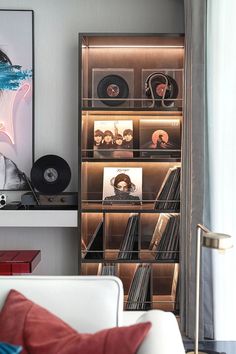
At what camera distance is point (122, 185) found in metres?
3.54

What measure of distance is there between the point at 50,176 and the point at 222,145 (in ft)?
3.86

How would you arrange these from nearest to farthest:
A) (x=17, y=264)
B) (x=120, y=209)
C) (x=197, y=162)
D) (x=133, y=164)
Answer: (x=197, y=162), (x=17, y=264), (x=120, y=209), (x=133, y=164)

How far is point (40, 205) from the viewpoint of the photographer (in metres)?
3.57

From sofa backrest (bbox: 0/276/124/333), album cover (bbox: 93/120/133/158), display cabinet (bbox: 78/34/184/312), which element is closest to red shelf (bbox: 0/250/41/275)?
display cabinet (bbox: 78/34/184/312)

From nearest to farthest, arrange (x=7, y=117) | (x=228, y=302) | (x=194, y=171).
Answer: (x=228, y=302)
(x=194, y=171)
(x=7, y=117)

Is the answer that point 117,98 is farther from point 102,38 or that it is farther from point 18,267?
point 18,267

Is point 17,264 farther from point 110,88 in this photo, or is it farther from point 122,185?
point 110,88

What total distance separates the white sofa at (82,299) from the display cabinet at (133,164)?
1.52 metres

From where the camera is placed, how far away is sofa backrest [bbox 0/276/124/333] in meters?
1.80

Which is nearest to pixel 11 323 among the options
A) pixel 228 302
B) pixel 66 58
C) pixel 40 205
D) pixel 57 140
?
pixel 228 302

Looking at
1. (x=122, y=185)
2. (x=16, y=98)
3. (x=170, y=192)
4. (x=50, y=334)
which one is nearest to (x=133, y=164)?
(x=122, y=185)

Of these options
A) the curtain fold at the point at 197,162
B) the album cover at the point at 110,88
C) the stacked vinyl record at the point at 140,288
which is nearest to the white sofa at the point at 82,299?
the curtain fold at the point at 197,162

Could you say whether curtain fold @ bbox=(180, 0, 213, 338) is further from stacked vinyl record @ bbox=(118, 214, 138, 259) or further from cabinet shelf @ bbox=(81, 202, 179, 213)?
stacked vinyl record @ bbox=(118, 214, 138, 259)

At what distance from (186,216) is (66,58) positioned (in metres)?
1.36
